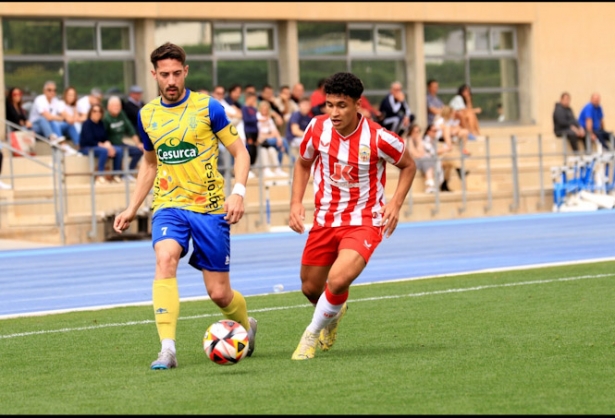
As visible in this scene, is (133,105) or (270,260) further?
(133,105)

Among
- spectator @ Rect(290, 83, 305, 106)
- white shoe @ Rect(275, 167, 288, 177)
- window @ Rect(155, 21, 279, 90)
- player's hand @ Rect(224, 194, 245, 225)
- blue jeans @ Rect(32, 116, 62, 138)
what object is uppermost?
window @ Rect(155, 21, 279, 90)

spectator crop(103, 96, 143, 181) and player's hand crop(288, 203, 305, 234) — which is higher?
spectator crop(103, 96, 143, 181)

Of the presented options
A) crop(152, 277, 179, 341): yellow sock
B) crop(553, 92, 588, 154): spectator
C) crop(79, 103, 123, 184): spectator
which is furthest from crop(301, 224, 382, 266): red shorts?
crop(553, 92, 588, 154): spectator

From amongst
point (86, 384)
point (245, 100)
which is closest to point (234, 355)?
point (86, 384)

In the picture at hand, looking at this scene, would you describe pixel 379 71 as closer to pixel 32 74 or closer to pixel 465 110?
pixel 465 110

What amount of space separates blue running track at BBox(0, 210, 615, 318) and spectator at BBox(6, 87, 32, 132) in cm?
322

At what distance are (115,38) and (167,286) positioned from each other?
21116mm

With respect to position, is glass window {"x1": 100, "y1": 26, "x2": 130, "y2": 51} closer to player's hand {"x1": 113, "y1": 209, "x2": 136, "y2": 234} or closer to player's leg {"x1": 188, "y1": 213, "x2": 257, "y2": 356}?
player's hand {"x1": 113, "y1": 209, "x2": 136, "y2": 234}

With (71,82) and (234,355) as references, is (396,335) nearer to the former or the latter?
(234,355)

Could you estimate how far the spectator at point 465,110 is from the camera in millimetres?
29125

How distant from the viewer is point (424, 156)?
26.9 metres

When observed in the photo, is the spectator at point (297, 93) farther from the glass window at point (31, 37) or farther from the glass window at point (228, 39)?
the glass window at point (31, 37)

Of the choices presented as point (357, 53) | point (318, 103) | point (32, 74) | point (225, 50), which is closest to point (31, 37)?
point (32, 74)

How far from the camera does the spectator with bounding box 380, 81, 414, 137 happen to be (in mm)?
26391
